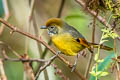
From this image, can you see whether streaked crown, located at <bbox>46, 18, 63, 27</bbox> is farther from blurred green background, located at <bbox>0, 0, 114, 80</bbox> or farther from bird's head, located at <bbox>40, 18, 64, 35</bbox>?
blurred green background, located at <bbox>0, 0, 114, 80</bbox>

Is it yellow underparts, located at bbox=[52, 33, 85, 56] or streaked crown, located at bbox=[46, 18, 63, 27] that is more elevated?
streaked crown, located at bbox=[46, 18, 63, 27]

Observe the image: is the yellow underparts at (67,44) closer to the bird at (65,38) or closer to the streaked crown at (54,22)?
the bird at (65,38)

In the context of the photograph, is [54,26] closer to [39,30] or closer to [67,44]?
[67,44]

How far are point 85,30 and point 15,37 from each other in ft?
3.07

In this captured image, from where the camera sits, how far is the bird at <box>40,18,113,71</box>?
103 inches

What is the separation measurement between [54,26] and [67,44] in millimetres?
191

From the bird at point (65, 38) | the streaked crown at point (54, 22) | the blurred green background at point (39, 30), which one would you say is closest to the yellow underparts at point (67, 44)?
the bird at point (65, 38)

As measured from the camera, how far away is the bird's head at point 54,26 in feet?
8.47

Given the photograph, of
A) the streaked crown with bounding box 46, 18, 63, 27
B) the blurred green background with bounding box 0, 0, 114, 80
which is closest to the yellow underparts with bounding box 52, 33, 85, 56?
the streaked crown with bounding box 46, 18, 63, 27

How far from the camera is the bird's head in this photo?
2.58 meters

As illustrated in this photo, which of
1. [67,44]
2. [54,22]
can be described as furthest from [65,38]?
[54,22]

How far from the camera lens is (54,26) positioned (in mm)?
2654

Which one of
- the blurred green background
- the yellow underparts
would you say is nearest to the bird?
the yellow underparts

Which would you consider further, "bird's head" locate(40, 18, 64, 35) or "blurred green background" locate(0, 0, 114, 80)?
"blurred green background" locate(0, 0, 114, 80)
